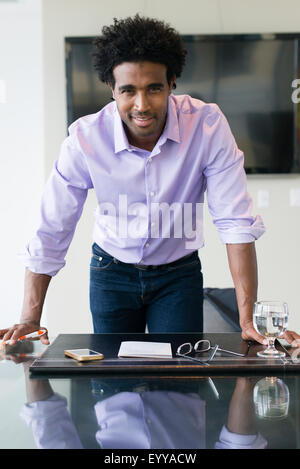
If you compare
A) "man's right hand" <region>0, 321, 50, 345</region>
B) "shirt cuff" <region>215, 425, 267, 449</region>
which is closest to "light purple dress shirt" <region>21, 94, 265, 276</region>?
"man's right hand" <region>0, 321, 50, 345</region>

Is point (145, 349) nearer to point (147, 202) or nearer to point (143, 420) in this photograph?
point (143, 420)

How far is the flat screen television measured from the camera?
367 cm

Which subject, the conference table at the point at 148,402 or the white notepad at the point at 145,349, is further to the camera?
the white notepad at the point at 145,349

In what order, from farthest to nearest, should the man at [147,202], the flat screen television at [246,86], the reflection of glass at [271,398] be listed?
the flat screen television at [246,86], the man at [147,202], the reflection of glass at [271,398]

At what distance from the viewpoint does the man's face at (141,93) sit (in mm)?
1392

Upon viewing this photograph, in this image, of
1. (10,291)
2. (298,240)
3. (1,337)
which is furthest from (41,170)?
(1,337)

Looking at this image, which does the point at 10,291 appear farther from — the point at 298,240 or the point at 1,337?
the point at 1,337

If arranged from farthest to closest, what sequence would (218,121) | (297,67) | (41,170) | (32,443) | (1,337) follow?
1. (41,170)
2. (297,67)
3. (218,121)
4. (1,337)
5. (32,443)

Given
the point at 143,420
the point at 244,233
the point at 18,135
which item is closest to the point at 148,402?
the point at 143,420

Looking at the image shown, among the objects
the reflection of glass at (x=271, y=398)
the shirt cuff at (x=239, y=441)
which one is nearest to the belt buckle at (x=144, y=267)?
the reflection of glass at (x=271, y=398)

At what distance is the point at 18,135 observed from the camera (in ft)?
14.5

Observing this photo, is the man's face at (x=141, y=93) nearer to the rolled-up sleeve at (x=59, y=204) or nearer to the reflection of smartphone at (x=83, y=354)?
the rolled-up sleeve at (x=59, y=204)

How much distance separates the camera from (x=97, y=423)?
0.77 m

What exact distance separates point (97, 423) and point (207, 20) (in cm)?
336
